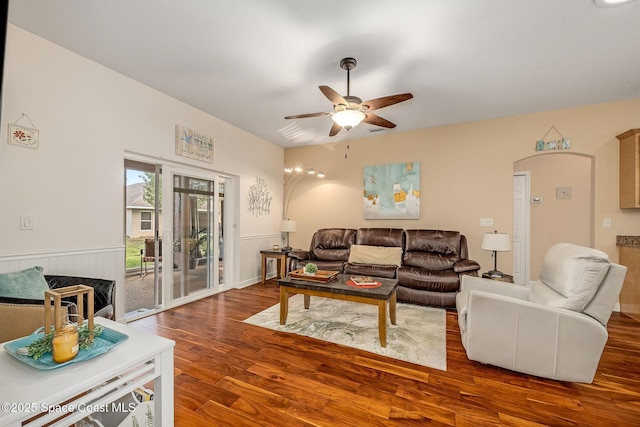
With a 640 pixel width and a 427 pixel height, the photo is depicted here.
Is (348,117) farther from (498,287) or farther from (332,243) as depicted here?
(332,243)

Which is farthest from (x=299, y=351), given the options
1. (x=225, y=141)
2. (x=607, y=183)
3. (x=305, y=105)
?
(x=607, y=183)

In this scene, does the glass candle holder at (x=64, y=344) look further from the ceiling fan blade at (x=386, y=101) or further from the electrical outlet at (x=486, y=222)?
the electrical outlet at (x=486, y=222)

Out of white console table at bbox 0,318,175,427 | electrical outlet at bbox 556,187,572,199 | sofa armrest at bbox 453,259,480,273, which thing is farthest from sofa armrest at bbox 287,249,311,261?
electrical outlet at bbox 556,187,572,199

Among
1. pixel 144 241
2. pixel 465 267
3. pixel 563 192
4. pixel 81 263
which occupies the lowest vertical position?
pixel 465 267

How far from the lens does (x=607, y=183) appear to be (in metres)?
3.62

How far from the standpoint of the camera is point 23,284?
6.57 ft

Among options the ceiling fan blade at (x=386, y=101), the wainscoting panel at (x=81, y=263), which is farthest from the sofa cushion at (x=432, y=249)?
the wainscoting panel at (x=81, y=263)

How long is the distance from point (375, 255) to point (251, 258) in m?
2.19

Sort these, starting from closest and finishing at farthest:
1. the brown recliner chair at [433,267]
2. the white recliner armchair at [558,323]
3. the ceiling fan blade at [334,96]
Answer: the white recliner armchair at [558,323]
the ceiling fan blade at [334,96]
the brown recliner chair at [433,267]

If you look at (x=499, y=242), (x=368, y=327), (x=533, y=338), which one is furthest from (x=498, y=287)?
(x=368, y=327)

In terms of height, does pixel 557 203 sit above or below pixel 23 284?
above

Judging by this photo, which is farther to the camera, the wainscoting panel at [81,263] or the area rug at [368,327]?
the area rug at [368,327]

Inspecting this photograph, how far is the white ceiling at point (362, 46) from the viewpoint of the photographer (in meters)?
2.06

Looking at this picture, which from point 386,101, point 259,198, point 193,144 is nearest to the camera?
point 386,101
